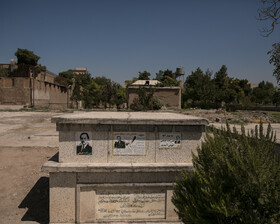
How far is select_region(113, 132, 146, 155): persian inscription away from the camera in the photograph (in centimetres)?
396

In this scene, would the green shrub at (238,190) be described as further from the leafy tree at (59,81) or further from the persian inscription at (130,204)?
the leafy tree at (59,81)

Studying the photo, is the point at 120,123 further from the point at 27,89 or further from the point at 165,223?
the point at 27,89

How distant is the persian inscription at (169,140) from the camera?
4055 millimetres

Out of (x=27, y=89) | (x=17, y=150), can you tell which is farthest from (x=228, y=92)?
(x=17, y=150)

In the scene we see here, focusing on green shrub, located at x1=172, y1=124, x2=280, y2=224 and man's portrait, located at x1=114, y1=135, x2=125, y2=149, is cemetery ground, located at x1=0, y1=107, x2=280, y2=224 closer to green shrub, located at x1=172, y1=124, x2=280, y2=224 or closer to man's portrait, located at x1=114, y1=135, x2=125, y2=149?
green shrub, located at x1=172, y1=124, x2=280, y2=224

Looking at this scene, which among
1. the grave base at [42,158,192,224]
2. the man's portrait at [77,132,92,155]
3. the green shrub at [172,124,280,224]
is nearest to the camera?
the green shrub at [172,124,280,224]

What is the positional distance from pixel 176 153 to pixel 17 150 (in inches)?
227

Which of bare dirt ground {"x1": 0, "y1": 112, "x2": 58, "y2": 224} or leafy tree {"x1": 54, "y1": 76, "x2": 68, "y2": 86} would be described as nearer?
bare dirt ground {"x1": 0, "y1": 112, "x2": 58, "y2": 224}

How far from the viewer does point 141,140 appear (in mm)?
4008

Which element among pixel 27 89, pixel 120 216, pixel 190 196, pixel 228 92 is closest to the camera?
pixel 190 196

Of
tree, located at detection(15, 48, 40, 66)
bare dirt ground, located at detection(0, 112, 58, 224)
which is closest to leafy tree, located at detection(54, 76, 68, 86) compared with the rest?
tree, located at detection(15, 48, 40, 66)

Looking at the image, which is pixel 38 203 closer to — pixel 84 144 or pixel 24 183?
pixel 24 183

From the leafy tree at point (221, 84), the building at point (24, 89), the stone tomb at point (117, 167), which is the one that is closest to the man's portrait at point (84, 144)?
the stone tomb at point (117, 167)

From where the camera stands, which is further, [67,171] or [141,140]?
[141,140]
